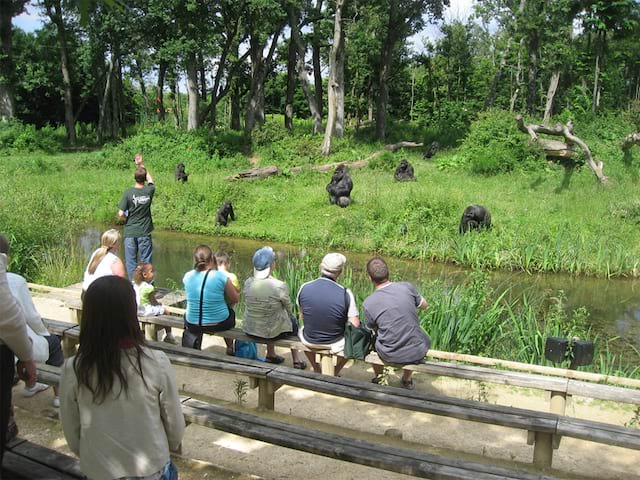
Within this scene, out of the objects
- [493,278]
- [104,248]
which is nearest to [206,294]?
[104,248]

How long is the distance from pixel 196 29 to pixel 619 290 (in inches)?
745

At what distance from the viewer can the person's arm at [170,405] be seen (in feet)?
7.23

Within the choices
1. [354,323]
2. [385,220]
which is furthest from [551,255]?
[354,323]

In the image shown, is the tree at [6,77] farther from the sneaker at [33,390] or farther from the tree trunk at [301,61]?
the sneaker at [33,390]

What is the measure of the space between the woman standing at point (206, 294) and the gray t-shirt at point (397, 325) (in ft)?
4.22

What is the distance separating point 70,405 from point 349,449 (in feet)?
Result: 4.52

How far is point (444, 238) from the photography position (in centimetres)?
1270

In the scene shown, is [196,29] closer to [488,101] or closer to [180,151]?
[180,151]

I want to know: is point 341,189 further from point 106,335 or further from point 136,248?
point 106,335

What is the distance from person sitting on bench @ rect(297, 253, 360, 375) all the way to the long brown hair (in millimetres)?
2932

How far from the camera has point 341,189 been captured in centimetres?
1520

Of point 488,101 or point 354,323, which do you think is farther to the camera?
point 488,101

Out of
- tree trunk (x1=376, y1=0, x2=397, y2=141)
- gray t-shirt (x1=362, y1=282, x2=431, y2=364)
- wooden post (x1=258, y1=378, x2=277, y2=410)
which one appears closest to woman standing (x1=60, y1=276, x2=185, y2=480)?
wooden post (x1=258, y1=378, x2=277, y2=410)

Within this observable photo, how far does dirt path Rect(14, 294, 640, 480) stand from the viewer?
11.7ft
